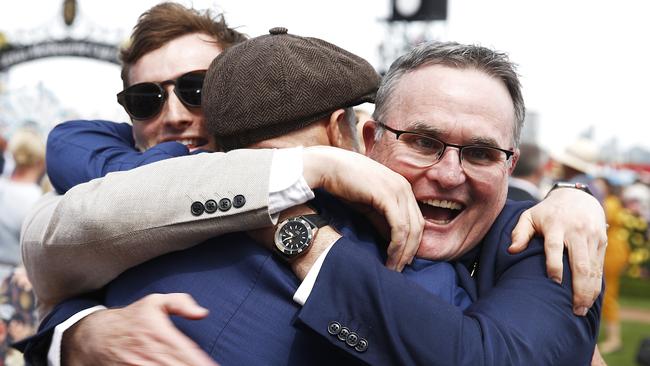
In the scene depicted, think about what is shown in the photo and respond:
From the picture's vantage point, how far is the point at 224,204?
158 centimetres

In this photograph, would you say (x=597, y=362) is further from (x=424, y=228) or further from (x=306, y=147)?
(x=306, y=147)

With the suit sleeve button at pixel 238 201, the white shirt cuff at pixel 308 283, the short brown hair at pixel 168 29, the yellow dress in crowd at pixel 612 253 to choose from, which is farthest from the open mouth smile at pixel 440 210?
the yellow dress in crowd at pixel 612 253

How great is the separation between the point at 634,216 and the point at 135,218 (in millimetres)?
18961

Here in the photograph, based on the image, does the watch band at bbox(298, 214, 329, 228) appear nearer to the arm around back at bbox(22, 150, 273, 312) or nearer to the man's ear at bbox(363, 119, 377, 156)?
the arm around back at bbox(22, 150, 273, 312)

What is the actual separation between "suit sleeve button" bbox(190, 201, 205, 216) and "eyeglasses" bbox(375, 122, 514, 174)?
0.52 m

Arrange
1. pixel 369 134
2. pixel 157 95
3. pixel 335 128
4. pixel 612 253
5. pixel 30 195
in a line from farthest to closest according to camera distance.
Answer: pixel 612 253 → pixel 30 195 → pixel 157 95 → pixel 369 134 → pixel 335 128

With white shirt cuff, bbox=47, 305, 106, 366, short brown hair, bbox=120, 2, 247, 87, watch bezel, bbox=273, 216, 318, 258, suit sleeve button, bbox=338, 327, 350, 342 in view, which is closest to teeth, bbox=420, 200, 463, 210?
watch bezel, bbox=273, 216, 318, 258

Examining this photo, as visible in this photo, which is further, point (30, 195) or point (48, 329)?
point (30, 195)

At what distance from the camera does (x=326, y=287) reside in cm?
152

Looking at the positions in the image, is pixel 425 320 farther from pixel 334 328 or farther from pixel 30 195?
pixel 30 195

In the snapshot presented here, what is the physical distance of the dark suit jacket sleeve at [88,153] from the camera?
2031 mm

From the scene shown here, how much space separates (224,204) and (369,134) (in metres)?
0.57

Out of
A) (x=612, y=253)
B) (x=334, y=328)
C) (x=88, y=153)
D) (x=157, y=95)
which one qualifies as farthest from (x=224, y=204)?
(x=612, y=253)

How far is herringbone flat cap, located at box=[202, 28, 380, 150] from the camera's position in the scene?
1.77m
